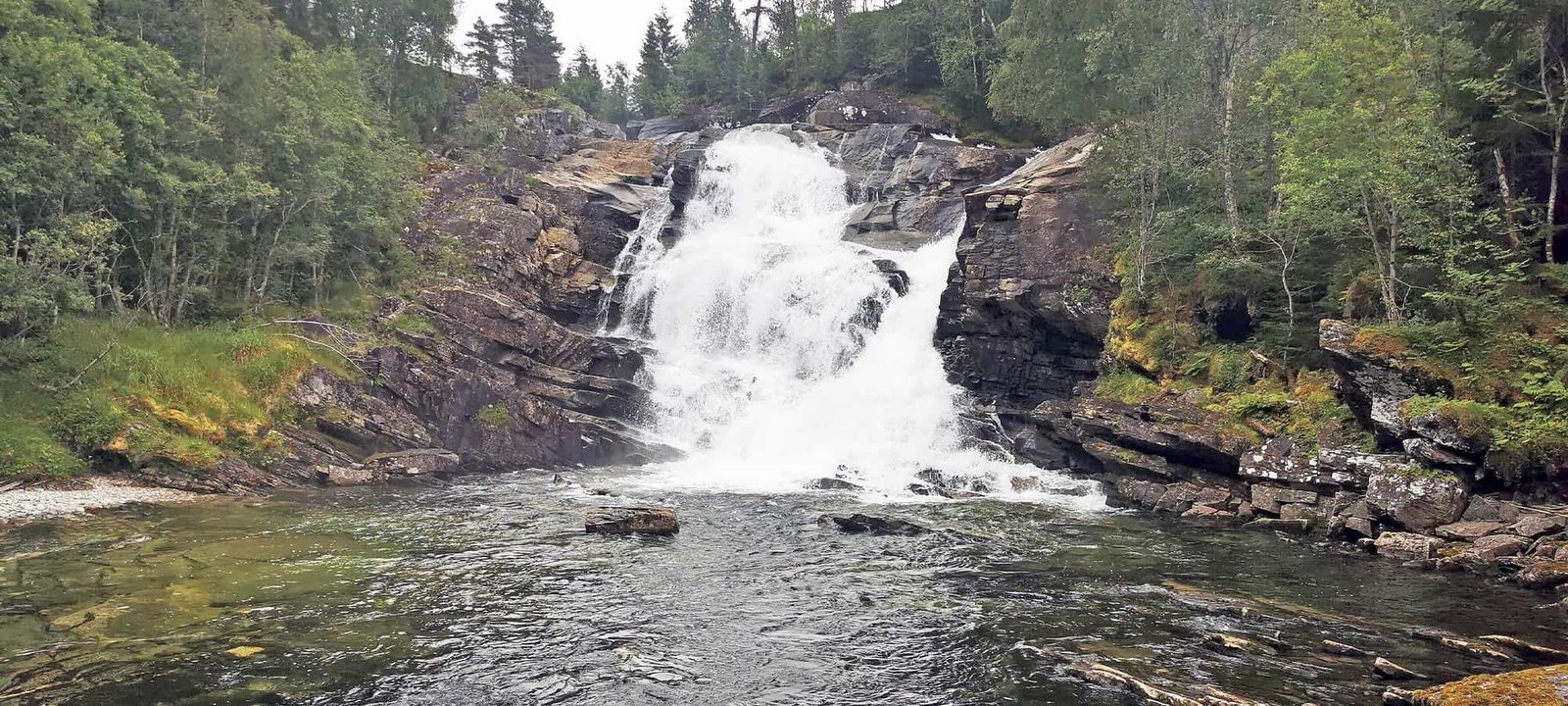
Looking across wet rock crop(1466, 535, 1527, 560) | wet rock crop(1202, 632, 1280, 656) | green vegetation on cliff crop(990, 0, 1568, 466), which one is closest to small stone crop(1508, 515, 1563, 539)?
wet rock crop(1466, 535, 1527, 560)

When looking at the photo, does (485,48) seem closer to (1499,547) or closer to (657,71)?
(657,71)

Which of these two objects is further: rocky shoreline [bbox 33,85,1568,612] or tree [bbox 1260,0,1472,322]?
tree [bbox 1260,0,1472,322]

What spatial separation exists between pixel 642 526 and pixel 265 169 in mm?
23136

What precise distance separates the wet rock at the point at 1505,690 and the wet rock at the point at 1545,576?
7.23 metres

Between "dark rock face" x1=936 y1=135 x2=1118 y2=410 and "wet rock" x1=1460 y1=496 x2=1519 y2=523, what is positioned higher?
"dark rock face" x1=936 y1=135 x2=1118 y2=410

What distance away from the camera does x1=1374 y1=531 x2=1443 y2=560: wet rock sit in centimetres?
1714

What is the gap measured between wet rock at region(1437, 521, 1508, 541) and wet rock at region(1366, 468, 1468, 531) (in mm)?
378

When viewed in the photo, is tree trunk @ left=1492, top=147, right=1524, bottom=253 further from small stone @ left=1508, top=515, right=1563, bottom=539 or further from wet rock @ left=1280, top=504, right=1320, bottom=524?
wet rock @ left=1280, top=504, right=1320, bottom=524

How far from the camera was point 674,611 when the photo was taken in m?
13.8

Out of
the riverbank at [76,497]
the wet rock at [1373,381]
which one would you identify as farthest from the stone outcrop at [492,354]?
the wet rock at [1373,381]

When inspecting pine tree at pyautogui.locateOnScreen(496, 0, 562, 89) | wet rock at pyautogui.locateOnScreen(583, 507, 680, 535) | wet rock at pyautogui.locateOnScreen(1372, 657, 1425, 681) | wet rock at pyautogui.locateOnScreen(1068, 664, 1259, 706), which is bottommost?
wet rock at pyautogui.locateOnScreen(583, 507, 680, 535)

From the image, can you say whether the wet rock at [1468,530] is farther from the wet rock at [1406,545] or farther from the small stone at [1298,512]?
the small stone at [1298,512]

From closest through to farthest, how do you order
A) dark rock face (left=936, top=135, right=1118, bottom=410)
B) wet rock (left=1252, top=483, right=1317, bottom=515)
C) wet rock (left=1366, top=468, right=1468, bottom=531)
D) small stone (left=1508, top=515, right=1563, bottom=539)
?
small stone (left=1508, top=515, right=1563, bottom=539)
wet rock (left=1366, top=468, right=1468, bottom=531)
wet rock (left=1252, top=483, right=1317, bottom=515)
dark rock face (left=936, top=135, right=1118, bottom=410)

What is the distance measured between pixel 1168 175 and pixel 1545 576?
21.4 metres
